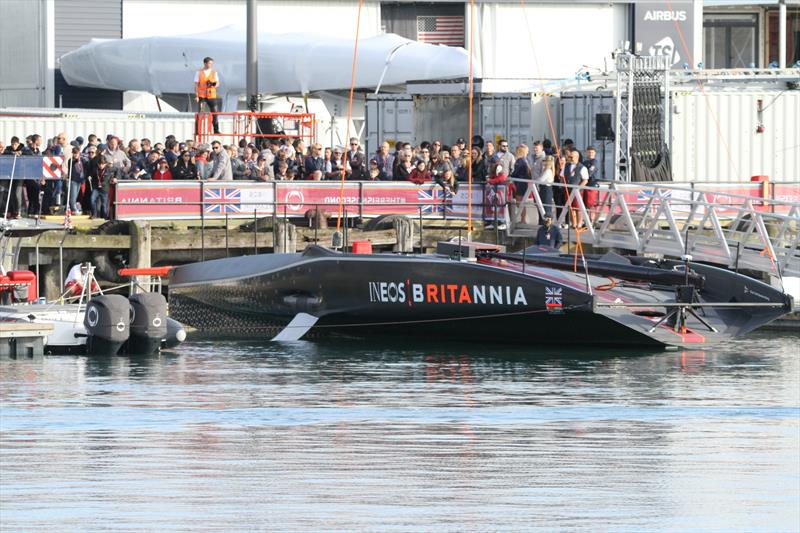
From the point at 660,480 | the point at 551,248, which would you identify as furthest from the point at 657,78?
the point at 660,480

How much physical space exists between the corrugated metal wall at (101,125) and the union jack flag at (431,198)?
9.15 metres

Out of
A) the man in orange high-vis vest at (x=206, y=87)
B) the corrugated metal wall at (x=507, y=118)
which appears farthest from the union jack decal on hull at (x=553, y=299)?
the man in orange high-vis vest at (x=206, y=87)

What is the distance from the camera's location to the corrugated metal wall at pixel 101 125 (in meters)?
36.0

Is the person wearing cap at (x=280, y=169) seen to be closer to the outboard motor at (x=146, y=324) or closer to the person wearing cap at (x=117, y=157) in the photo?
the person wearing cap at (x=117, y=157)

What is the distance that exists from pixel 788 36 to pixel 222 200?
114 ft

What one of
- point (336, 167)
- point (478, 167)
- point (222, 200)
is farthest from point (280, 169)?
point (478, 167)

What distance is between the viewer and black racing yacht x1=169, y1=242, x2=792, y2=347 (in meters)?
24.7

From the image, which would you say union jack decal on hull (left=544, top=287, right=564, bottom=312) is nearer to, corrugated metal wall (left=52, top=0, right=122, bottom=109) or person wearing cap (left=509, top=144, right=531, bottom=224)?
person wearing cap (left=509, top=144, right=531, bottom=224)

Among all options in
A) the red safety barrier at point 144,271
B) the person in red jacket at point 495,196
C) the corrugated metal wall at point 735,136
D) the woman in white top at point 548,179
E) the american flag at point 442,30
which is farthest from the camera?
the american flag at point 442,30

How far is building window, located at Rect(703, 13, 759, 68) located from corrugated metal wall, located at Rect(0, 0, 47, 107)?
73.3ft

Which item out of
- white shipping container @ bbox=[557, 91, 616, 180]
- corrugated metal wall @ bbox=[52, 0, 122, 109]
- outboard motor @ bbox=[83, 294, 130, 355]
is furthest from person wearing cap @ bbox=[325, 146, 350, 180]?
corrugated metal wall @ bbox=[52, 0, 122, 109]

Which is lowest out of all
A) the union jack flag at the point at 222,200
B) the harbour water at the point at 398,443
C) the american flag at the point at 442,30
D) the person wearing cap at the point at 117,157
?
the harbour water at the point at 398,443

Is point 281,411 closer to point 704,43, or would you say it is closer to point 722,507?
point 722,507

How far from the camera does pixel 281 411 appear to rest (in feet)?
62.1
